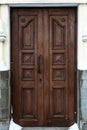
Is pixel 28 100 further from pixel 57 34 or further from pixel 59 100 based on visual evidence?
pixel 57 34

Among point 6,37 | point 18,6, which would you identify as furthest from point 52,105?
point 18,6

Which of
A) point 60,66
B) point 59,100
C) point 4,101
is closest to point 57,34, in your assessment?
point 60,66

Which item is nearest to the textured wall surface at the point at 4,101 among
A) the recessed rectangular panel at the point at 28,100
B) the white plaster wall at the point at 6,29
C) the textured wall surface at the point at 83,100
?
the white plaster wall at the point at 6,29

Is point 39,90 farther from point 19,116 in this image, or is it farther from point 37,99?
point 19,116

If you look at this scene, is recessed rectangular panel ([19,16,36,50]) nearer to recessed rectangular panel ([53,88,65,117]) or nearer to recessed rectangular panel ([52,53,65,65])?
recessed rectangular panel ([52,53,65,65])

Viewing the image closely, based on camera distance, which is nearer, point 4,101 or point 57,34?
point 4,101

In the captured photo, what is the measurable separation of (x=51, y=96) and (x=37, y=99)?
0.99 feet

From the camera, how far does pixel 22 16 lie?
6.70 meters

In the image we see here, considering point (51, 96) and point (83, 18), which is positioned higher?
point (83, 18)

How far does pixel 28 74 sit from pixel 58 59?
0.70 m

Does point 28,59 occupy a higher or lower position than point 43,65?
higher

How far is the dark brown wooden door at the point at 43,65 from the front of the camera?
669 centimetres

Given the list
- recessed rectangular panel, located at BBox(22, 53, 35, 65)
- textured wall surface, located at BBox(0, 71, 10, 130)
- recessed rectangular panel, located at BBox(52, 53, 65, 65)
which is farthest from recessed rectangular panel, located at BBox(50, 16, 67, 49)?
textured wall surface, located at BBox(0, 71, 10, 130)

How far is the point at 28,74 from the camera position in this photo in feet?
22.2
